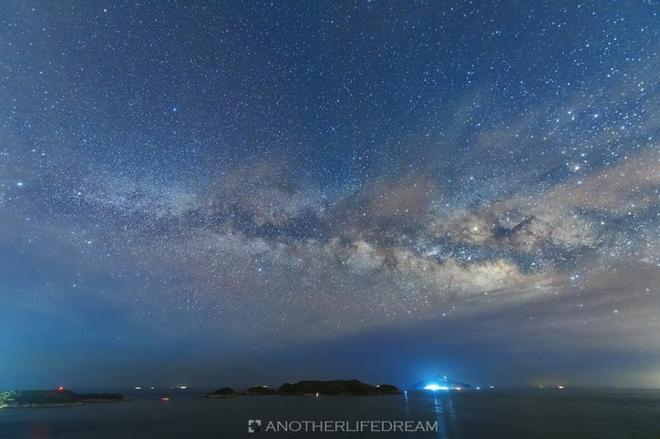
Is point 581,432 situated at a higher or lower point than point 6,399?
lower

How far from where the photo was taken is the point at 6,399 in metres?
134

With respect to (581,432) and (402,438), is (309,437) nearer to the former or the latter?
(402,438)

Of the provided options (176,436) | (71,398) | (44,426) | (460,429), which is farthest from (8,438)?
(71,398)

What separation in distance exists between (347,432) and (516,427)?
3312 centimetres

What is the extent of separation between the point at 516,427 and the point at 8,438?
271 ft

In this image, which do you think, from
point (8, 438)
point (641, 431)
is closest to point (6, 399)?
point (8, 438)

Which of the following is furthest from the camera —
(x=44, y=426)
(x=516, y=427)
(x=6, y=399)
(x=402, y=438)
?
(x=6, y=399)

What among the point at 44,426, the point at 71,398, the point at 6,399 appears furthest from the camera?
the point at 71,398

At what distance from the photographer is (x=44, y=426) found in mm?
79438

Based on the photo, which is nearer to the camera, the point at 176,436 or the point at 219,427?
the point at 176,436

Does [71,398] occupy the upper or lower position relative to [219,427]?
upper

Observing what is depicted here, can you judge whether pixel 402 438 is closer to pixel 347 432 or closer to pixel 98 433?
pixel 347 432

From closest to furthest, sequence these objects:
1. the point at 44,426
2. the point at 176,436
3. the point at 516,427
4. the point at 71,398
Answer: the point at 176,436 → the point at 516,427 → the point at 44,426 → the point at 71,398

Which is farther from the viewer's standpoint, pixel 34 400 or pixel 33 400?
pixel 34 400
